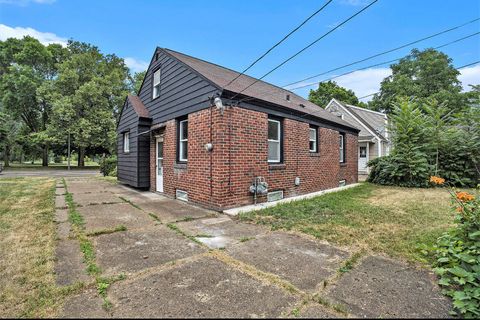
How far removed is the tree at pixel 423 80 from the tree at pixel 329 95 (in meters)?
4.58

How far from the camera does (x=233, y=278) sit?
2.66 m

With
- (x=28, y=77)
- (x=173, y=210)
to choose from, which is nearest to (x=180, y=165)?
(x=173, y=210)

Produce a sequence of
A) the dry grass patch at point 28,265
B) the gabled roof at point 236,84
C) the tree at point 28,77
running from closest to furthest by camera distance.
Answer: the dry grass patch at point 28,265
the gabled roof at point 236,84
the tree at point 28,77

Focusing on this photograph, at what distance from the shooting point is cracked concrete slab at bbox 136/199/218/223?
5.39m

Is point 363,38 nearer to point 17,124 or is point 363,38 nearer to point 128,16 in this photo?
point 128,16

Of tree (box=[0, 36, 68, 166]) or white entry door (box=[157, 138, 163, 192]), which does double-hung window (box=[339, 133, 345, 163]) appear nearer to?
white entry door (box=[157, 138, 163, 192])

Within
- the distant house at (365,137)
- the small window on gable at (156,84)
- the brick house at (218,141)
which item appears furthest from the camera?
the distant house at (365,137)

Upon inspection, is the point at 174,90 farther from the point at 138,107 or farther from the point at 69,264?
the point at 69,264

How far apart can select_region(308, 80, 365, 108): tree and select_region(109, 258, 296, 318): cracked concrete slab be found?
37.1 meters

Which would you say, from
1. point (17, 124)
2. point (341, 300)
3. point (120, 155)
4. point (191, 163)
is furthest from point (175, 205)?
point (17, 124)

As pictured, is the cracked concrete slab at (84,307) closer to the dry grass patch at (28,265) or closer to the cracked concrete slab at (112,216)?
the dry grass patch at (28,265)

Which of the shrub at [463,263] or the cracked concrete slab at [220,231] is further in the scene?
the cracked concrete slab at [220,231]

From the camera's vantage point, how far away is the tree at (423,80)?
1195 inches

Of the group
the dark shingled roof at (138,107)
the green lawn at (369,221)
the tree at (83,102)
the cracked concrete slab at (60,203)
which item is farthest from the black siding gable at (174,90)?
the tree at (83,102)
